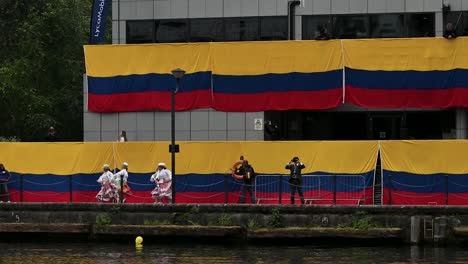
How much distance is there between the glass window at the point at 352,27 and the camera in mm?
40156

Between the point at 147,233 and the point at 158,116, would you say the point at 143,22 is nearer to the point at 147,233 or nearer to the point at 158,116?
the point at 158,116

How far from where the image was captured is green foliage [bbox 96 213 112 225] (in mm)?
33688

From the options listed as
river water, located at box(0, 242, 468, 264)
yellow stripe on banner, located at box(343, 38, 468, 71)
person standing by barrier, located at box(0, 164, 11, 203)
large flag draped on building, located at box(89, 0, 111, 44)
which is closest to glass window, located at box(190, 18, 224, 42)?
large flag draped on building, located at box(89, 0, 111, 44)

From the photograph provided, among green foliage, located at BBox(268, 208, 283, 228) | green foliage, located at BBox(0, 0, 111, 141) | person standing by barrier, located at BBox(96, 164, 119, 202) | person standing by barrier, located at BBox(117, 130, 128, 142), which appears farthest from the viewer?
green foliage, located at BBox(0, 0, 111, 141)

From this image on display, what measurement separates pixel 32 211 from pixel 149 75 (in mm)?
8616

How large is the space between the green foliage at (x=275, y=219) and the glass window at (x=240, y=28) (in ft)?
33.8

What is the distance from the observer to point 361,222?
104 ft

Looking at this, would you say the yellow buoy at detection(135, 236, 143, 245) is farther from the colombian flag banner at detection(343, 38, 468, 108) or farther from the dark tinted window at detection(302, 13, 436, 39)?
the dark tinted window at detection(302, 13, 436, 39)

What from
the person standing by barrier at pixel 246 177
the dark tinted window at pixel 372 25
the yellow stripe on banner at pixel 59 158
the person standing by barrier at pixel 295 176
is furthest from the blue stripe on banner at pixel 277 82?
the person standing by barrier at pixel 295 176

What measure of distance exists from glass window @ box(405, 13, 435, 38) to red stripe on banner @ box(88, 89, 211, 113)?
25.9 feet

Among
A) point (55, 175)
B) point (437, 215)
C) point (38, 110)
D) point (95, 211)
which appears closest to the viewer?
point (437, 215)

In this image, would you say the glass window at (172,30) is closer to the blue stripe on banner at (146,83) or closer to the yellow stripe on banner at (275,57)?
the blue stripe on banner at (146,83)

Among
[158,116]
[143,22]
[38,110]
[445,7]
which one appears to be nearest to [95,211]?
[158,116]

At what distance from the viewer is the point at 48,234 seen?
113 ft
